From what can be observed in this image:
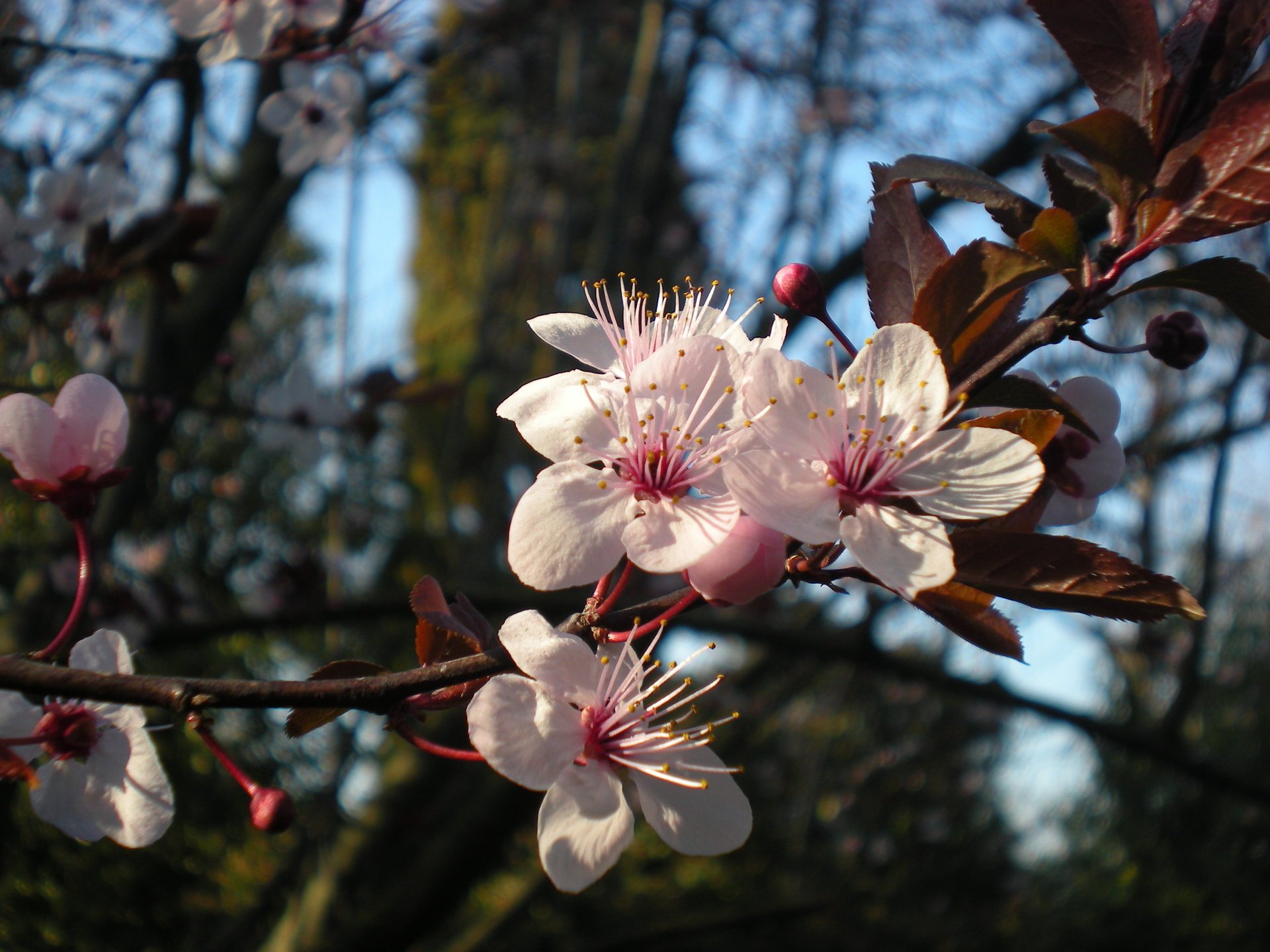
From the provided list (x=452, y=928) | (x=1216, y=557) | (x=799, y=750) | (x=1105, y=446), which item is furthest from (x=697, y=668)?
(x=1105, y=446)

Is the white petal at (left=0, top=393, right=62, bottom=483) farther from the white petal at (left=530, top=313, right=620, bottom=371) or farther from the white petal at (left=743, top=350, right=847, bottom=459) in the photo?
the white petal at (left=743, top=350, right=847, bottom=459)

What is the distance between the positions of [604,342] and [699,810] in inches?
14.9

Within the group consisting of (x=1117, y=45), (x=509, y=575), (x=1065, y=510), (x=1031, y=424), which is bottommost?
(x=509, y=575)

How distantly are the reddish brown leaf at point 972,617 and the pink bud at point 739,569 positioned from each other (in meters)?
0.09

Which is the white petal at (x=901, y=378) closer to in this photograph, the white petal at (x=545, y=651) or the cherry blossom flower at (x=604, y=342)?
the cherry blossom flower at (x=604, y=342)

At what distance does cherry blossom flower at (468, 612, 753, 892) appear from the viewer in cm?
59

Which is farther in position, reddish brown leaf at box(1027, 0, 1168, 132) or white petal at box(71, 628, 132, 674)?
white petal at box(71, 628, 132, 674)

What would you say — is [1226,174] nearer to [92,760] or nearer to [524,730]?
[524,730]

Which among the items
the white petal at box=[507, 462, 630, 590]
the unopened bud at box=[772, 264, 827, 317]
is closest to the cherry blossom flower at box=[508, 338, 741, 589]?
the white petal at box=[507, 462, 630, 590]

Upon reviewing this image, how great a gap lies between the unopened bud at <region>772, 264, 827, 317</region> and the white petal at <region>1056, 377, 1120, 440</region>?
0.22 metres

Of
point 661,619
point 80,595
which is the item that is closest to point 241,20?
point 80,595

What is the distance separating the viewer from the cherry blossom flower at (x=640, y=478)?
1.99 feet

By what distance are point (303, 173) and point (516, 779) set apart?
1797 mm

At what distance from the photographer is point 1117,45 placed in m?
0.63
